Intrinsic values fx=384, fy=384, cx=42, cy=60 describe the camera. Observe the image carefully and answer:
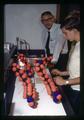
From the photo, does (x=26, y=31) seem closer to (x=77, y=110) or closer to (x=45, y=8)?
(x=45, y=8)

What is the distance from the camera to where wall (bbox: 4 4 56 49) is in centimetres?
106

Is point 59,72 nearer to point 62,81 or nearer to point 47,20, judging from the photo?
point 62,81

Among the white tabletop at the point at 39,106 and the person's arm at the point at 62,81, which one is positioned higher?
the person's arm at the point at 62,81

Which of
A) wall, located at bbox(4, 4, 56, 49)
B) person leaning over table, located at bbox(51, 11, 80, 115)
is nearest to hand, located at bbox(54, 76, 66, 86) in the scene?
person leaning over table, located at bbox(51, 11, 80, 115)

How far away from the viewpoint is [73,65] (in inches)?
43.8

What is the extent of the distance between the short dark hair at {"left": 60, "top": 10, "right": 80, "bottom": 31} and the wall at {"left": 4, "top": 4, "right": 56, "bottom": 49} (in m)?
0.05

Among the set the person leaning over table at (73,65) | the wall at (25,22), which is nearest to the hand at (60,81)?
the person leaning over table at (73,65)

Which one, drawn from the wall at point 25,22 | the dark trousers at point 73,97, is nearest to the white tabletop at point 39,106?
the dark trousers at point 73,97

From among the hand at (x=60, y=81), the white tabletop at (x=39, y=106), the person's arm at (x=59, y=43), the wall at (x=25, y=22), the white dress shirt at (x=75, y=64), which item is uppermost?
the wall at (x=25, y=22)

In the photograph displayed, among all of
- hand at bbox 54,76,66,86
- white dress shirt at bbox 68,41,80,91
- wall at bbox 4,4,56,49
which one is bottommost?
hand at bbox 54,76,66,86

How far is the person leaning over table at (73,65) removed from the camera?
1.08 metres

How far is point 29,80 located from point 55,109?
0.13 meters

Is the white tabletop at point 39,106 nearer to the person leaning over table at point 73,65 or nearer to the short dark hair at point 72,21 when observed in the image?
the person leaning over table at point 73,65

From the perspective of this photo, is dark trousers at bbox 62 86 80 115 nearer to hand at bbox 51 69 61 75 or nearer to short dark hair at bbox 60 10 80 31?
hand at bbox 51 69 61 75
